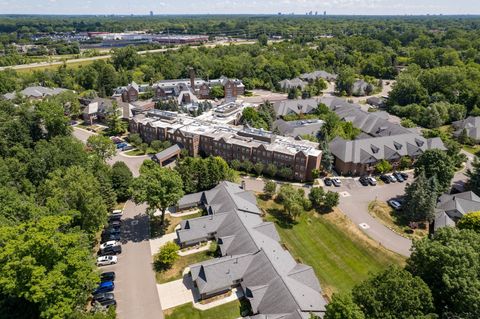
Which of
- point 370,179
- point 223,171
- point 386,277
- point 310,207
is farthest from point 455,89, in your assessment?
point 386,277

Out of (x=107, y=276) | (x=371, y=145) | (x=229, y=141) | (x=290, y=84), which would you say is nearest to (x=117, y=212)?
(x=107, y=276)

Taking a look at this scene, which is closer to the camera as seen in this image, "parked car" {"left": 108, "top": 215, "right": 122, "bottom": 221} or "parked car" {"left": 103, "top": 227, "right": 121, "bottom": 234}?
"parked car" {"left": 103, "top": 227, "right": 121, "bottom": 234}

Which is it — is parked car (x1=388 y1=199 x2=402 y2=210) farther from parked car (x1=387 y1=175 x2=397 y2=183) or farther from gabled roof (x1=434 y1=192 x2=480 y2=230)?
parked car (x1=387 y1=175 x2=397 y2=183)

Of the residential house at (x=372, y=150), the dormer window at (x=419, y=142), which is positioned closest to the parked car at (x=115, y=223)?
the residential house at (x=372, y=150)

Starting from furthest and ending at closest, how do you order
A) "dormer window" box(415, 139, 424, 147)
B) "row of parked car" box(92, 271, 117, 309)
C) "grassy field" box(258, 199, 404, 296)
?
"dormer window" box(415, 139, 424, 147) < "grassy field" box(258, 199, 404, 296) < "row of parked car" box(92, 271, 117, 309)

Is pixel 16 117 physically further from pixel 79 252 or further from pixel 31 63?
pixel 31 63

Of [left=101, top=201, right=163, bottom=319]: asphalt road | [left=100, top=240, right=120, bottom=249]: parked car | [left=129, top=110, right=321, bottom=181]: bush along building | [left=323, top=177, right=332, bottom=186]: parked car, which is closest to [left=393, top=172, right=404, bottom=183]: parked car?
[left=323, top=177, right=332, bottom=186]: parked car

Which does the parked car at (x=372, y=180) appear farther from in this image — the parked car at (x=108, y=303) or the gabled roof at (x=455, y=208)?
the parked car at (x=108, y=303)
